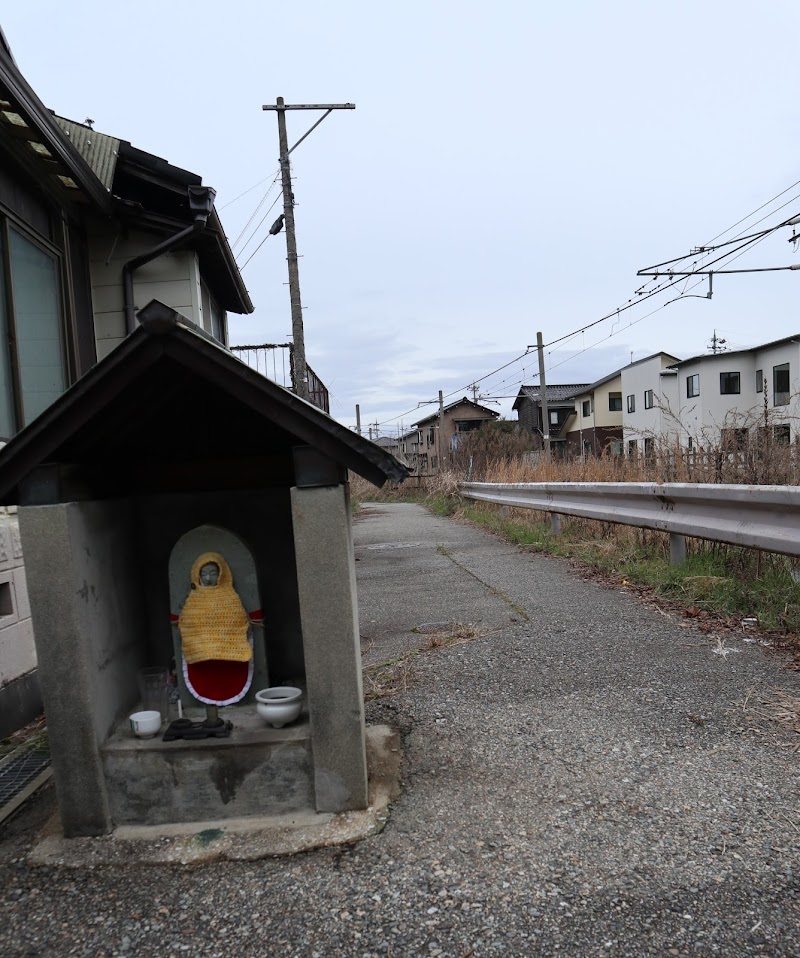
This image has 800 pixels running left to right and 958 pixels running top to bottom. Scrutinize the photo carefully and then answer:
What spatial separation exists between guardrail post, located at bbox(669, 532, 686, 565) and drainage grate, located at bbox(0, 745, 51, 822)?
5386 mm

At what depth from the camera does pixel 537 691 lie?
4.19 meters

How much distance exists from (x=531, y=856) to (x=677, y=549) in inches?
185

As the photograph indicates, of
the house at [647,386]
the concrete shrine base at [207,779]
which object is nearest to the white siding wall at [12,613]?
the concrete shrine base at [207,779]

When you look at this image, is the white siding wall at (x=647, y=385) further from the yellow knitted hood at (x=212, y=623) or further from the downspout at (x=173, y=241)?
the yellow knitted hood at (x=212, y=623)

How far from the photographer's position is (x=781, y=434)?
681cm

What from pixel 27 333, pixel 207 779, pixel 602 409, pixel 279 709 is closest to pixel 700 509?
pixel 279 709

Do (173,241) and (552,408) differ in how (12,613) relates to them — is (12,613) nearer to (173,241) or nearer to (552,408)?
(173,241)

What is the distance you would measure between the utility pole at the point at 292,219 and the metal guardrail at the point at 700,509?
7603 mm

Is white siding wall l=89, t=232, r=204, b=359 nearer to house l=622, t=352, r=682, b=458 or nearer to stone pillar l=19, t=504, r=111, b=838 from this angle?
stone pillar l=19, t=504, r=111, b=838

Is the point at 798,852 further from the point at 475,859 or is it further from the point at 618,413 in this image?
the point at 618,413

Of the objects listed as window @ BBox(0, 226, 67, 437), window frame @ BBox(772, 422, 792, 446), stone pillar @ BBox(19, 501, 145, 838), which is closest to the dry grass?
stone pillar @ BBox(19, 501, 145, 838)

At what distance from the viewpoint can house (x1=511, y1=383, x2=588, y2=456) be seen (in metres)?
60.0

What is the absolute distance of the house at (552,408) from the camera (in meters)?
60.0

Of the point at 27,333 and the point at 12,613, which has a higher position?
the point at 27,333
